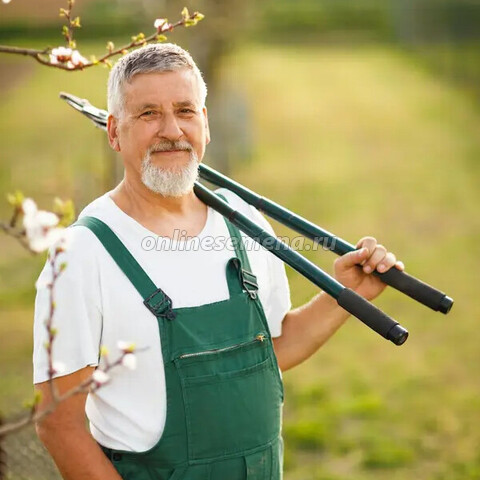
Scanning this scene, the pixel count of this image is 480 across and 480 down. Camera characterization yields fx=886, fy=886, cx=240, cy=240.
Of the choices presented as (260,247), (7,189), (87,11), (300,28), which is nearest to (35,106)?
(7,189)

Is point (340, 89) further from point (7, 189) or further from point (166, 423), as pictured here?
point (166, 423)

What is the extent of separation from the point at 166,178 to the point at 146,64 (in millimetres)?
313

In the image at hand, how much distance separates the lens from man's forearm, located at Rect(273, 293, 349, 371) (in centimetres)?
275

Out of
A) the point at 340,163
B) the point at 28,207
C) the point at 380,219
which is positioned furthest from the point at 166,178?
the point at 340,163

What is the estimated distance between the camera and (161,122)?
7.98ft

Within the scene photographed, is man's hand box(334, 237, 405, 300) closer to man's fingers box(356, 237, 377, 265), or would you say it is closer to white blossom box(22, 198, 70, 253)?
man's fingers box(356, 237, 377, 265)

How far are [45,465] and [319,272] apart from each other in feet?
7.71

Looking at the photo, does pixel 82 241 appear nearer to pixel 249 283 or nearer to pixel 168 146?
pixel 168 146

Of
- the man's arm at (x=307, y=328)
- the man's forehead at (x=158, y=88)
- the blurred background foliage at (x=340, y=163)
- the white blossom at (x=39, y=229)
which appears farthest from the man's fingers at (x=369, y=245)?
the blurred background foliage at (x=340, y=163)

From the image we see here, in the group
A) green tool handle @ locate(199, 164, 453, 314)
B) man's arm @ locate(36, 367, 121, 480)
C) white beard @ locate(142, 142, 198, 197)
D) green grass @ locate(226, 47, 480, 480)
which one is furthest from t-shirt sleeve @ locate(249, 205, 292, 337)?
green grass @ locate(226, 47, 480, 480)

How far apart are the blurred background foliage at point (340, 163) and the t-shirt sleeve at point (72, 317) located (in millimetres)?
2106

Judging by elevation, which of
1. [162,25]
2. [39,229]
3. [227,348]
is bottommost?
[227,348]

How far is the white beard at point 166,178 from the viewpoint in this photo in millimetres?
2438

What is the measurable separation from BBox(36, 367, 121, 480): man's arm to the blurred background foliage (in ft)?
6.53
